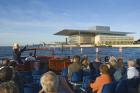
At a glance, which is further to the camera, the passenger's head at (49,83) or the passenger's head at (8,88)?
the passenger's head at (49,83)

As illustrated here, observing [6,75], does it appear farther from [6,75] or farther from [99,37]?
[99,37]

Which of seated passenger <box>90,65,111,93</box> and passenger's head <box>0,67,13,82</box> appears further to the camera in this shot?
seated passenger <box>90,65,111,93</box>

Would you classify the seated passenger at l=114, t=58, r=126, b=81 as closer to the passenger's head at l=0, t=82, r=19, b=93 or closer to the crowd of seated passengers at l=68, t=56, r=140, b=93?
the crowd of seated passengers at l=68, t=56, r=140, b=93

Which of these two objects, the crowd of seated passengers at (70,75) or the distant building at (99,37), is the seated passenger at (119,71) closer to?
the crowd of seated passengers at (70,75)

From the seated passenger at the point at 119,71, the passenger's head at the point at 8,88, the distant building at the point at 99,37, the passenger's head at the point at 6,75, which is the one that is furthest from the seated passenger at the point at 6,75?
the distant building at the point at 99,37

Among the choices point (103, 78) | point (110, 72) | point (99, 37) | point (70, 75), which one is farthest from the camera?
point (99, 37)

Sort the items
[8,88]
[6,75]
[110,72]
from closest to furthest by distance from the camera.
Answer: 1. [8,88]
2. [6,75]
3. [110,72]

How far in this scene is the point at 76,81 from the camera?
33.3ft

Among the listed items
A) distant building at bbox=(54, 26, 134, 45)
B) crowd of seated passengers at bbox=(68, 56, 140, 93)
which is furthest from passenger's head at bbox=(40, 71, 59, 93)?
distant building at bbox=(54, 26, 134, 45)

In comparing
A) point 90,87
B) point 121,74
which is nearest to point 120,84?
point 90,87

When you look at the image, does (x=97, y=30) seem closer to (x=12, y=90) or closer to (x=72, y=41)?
(x=72, y=41)

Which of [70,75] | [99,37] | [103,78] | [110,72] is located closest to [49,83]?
[103,78]

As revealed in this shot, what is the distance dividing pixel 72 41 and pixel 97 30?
1959cm

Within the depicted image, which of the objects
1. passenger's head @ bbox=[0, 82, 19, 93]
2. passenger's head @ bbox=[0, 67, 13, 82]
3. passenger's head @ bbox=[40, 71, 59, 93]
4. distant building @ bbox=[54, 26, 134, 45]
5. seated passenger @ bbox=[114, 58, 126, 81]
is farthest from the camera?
distant building @ bbox=[54, 26, 134, 45]
